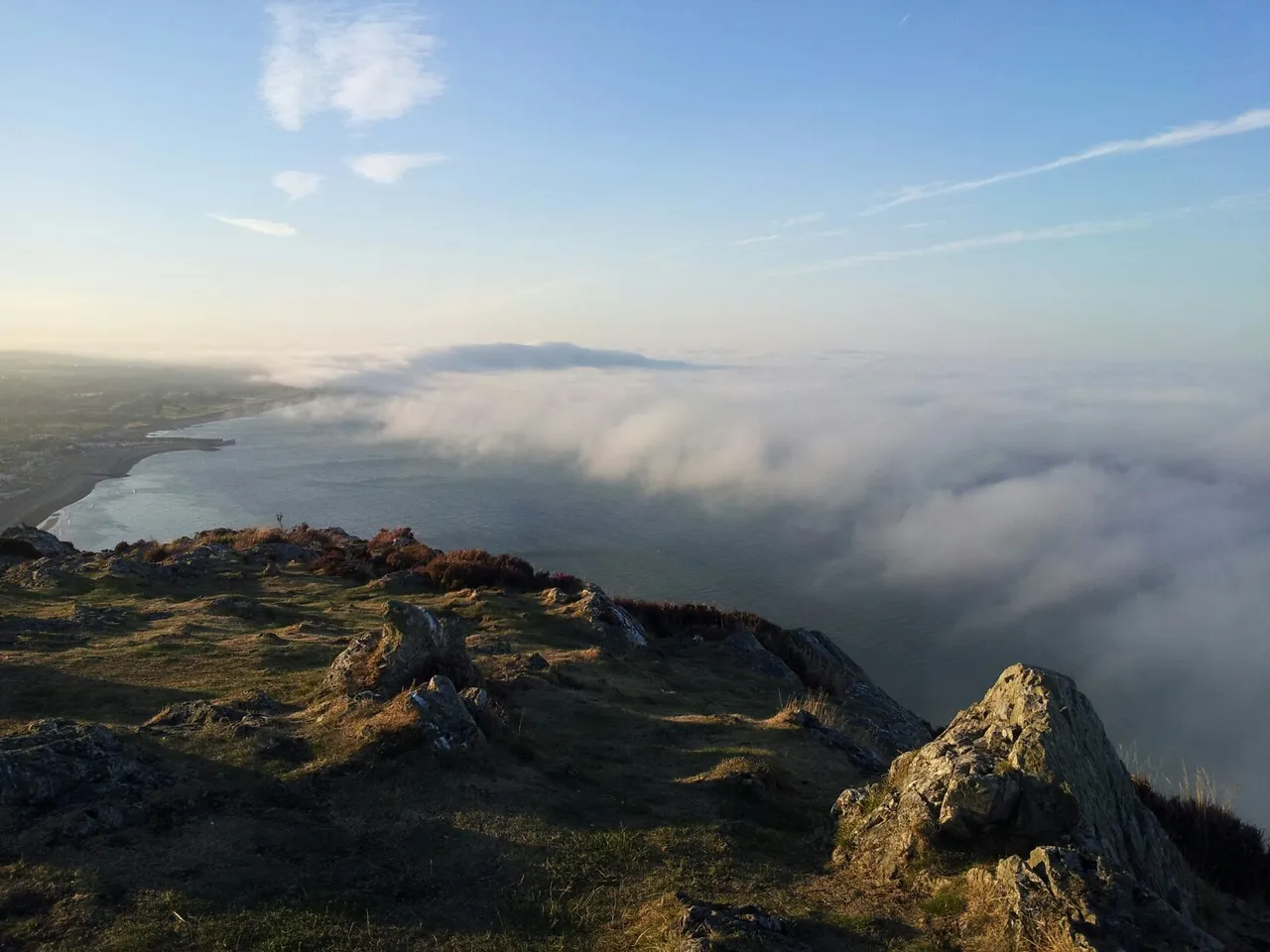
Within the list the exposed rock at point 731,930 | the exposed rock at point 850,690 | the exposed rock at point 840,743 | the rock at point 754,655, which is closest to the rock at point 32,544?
the rock at point 754,655

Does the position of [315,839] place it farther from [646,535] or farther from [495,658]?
[646,535]

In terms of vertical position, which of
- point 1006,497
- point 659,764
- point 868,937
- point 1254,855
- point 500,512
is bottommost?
point 1006,497

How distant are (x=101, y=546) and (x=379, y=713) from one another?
60269 millimetres

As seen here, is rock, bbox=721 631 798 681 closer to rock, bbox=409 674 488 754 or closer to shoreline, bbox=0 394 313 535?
rock, bbox=409 674 488 754

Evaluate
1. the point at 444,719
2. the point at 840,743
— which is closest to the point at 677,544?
the point at 840,743

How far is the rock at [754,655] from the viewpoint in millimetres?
21672

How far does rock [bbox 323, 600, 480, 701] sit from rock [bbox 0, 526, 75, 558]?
22.3m

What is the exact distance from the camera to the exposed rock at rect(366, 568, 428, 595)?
87.1 ft

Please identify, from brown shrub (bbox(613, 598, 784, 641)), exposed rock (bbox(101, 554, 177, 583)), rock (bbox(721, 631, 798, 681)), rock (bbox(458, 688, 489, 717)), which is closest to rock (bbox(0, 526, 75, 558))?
exposed rock (bbox(101, 554, 177, 583))

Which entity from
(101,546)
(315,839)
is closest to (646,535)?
(101,546)

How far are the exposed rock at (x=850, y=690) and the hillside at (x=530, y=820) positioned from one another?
3111mm

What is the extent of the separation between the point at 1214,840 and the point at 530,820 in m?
10.5

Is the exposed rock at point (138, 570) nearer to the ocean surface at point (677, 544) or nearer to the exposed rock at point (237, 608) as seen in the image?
the exposed rock at point (237, 608)

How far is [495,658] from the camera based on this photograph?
17.2 meters
